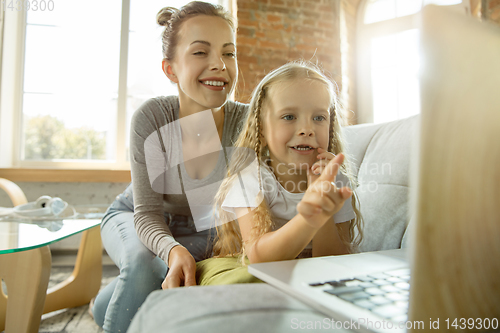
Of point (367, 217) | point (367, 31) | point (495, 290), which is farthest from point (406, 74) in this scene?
point (495, 290)

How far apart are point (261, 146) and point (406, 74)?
2.73m

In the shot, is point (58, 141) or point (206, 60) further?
point (58, 141)

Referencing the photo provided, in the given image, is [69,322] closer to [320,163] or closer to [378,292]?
[320,163]

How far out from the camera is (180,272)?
68 cm

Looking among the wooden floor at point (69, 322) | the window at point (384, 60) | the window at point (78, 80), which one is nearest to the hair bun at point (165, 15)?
the wooden floor at point (69, 322)

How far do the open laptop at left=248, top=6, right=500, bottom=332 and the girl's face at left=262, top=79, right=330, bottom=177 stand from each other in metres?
0.48

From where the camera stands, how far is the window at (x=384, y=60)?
3062mm

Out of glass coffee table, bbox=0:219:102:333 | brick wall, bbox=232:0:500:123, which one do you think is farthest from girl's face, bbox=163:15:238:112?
brick wall, bbox=232:0:500:123

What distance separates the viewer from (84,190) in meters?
2.50

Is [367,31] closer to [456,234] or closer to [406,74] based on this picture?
[406,74]

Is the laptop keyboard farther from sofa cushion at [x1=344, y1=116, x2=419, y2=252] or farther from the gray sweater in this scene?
the gray sweater

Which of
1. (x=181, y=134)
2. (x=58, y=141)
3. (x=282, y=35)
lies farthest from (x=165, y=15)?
(x=58, y=141)

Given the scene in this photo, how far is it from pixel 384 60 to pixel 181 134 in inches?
111

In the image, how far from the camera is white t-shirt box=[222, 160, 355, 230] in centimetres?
79
